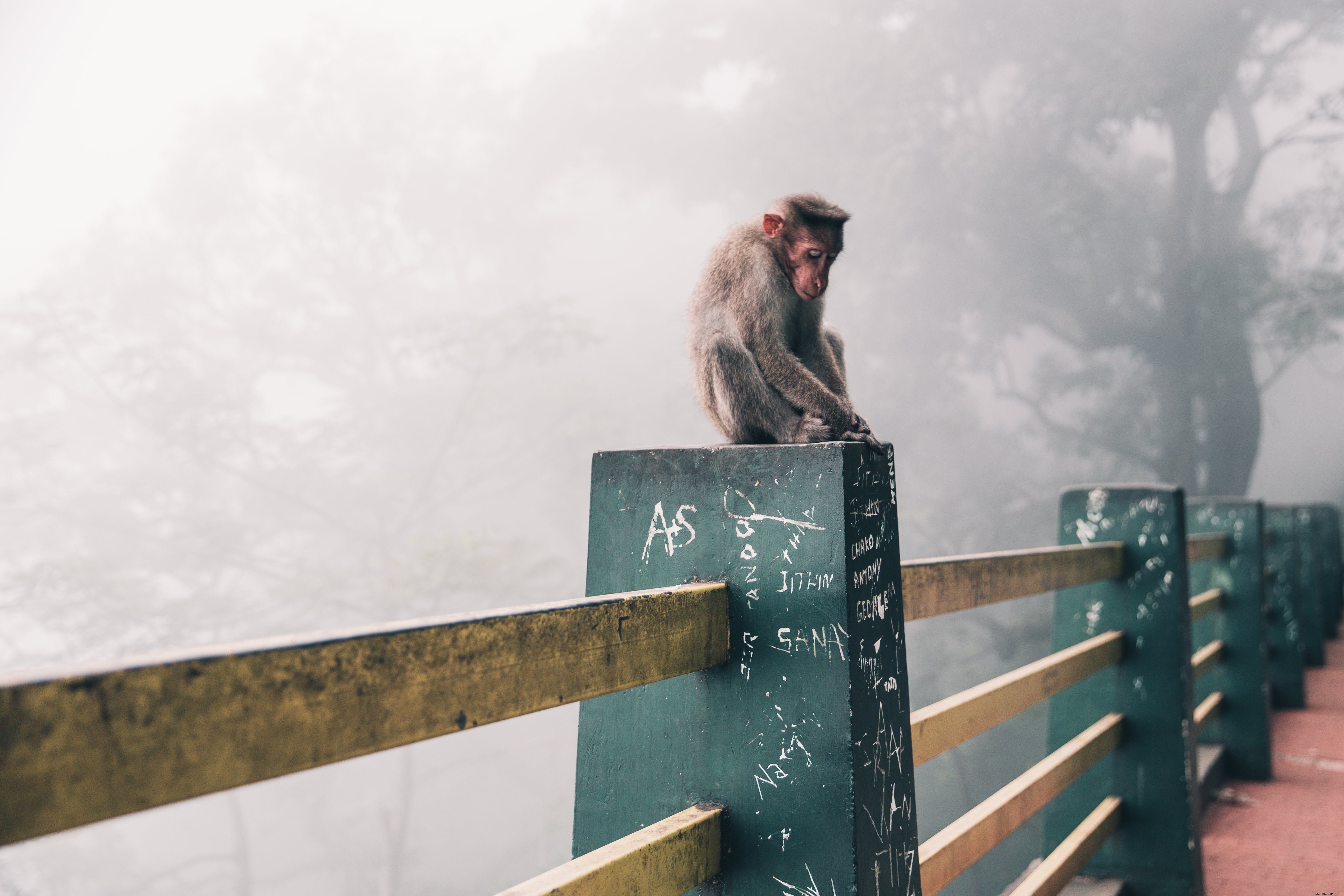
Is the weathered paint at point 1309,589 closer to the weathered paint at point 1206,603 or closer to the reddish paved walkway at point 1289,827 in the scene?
the reddish paved walkway at point 1289,827

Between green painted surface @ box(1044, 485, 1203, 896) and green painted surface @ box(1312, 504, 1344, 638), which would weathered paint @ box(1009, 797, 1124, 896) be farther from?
green painted surface @ box(1312, 504, 1344, 638)

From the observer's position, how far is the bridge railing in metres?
0.50

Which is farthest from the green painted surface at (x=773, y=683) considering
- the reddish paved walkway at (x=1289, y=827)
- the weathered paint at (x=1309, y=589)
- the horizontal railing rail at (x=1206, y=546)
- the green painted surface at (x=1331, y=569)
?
the green painted surface at (x=1331, y=569)

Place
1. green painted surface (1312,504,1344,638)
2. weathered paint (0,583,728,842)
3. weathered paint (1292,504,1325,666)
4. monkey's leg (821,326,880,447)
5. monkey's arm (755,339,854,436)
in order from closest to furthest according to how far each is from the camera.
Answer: weathered paint (0,583,728,842) < monkey's leg (821,326,880,447) < monkey's arm (755,339,854,436) < weathered paint (1292,504,1325,666) < green painted surface (1312,504,1344,638)

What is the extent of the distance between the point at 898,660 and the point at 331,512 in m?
20.9

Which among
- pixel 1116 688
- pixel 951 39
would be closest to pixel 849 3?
pixel 951 39

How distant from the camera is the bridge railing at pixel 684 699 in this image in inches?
19.6

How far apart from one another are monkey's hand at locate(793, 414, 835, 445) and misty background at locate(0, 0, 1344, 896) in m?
12.0

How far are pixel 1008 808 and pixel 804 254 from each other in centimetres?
126

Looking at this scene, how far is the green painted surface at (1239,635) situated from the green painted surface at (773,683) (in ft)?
9.48

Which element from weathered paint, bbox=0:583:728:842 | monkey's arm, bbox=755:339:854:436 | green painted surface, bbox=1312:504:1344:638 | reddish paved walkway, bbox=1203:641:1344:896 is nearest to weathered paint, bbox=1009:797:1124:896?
reddish paved walkway, bbox=1203:641:1344:896

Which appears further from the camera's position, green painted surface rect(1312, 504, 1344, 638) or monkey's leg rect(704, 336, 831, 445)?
green painted surface rect(1312, 504, 1344, 638)

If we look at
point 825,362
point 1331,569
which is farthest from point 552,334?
point 825,362

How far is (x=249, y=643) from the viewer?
1.77 ft
